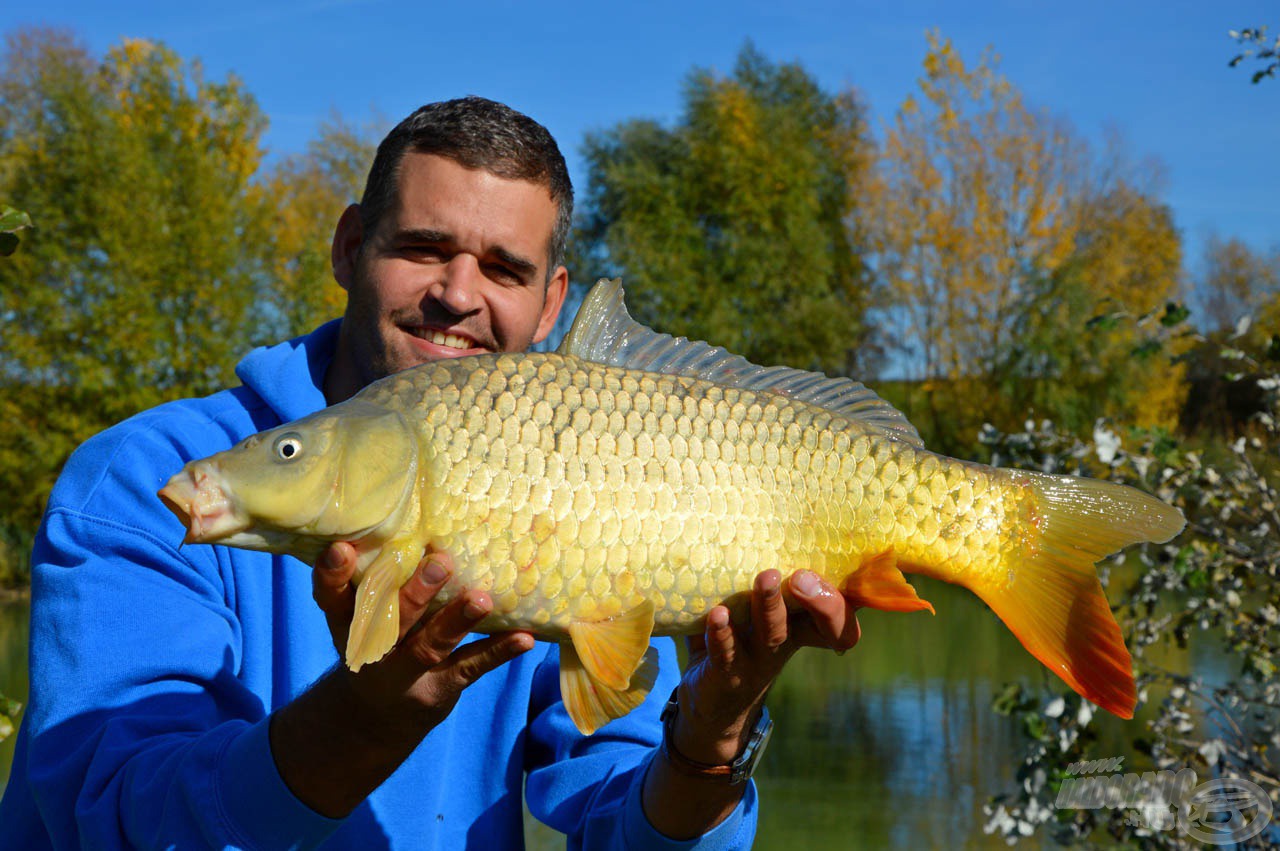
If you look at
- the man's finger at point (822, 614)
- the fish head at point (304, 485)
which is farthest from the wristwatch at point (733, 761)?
the fish head at point (304, 485)

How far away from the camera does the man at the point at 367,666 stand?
1.16 meters

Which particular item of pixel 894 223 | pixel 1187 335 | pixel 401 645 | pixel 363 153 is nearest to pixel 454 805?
pixel 401 645

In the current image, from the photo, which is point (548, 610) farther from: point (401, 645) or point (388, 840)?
point (388, 840)

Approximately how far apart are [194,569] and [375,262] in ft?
1.55

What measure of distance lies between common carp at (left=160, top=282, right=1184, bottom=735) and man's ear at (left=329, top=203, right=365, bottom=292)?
685 mm

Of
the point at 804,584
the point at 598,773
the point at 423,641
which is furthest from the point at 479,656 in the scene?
the point at 598,773

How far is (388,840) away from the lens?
152 centimetres

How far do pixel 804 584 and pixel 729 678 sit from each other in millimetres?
191

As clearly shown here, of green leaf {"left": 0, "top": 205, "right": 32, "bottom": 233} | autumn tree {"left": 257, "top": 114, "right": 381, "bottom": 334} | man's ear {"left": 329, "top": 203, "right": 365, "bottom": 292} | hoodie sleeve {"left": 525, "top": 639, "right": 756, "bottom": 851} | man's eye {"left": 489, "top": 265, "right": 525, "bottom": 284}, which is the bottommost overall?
hoodie sleeve {"left": 525, "top": 639, "right": 756, "bottom": 851}

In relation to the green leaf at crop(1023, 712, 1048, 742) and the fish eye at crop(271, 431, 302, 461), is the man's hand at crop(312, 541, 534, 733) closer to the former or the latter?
the fish eye at crop(271, 431, 302, 461)

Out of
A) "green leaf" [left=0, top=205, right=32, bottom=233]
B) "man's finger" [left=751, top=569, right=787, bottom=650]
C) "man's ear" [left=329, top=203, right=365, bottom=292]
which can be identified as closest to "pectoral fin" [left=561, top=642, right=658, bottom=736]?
"man's finger" [left=751, top=569, right=787, bottom=650]

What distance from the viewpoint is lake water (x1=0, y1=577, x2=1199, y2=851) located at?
454 cm

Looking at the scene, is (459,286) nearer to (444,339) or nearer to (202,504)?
(444,339)

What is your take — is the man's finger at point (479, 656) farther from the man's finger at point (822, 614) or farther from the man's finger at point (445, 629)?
the man's finger at point (822, 614)
